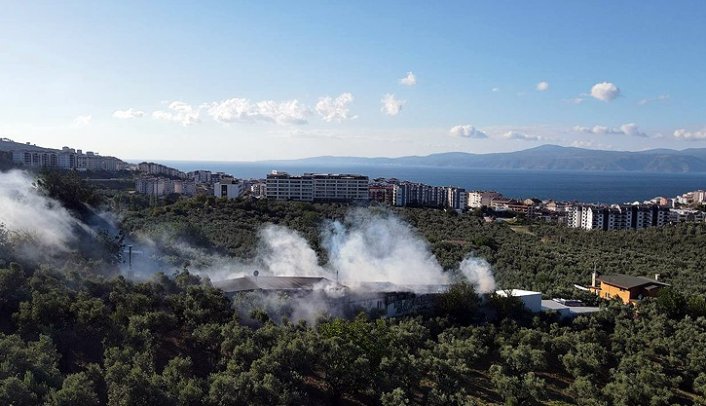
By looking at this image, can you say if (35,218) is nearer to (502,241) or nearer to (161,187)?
(502,241)

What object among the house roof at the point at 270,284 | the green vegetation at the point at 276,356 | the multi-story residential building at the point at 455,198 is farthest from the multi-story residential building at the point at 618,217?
the house roof at the point at 270,284

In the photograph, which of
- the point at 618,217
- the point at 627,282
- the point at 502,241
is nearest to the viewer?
the point at 627,282

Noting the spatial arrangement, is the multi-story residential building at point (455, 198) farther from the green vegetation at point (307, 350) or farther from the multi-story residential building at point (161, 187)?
the green vegetation at point (307, 350)

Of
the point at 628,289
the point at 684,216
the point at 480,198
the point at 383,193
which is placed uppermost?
the point at 383,193

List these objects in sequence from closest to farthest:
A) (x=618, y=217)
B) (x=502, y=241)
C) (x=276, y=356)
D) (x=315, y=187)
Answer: (x=276, y=356) → (x=502, y=241) → (x=315, y=187) → (x=618, y=217)

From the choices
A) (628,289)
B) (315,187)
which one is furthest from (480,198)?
(628,289)

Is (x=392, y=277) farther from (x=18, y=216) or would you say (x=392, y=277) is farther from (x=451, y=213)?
(x=451, y=213)

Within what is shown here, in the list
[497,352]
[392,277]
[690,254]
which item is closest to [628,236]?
[690,254]

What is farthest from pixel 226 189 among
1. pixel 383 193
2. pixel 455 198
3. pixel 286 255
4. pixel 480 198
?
pixel 286 255

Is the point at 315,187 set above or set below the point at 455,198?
above

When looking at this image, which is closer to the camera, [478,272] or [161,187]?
[478,272]
